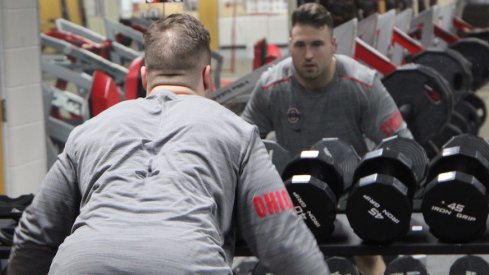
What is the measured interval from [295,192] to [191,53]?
81cm

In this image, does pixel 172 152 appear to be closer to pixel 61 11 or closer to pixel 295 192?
pixel 295 192

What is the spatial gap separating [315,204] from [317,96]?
1.63m

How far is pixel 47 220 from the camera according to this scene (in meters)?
2.10

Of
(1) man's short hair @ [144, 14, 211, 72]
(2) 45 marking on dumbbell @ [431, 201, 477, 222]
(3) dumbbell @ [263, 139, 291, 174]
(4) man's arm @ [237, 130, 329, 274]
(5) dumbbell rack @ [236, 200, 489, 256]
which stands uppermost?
Result: (1) man's short hair @ [144, 14, 211, 72]

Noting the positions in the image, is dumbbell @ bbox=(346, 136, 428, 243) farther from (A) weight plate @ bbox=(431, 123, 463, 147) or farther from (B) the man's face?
(A) weight plate @ bbox=(431, 123, 463, 147)

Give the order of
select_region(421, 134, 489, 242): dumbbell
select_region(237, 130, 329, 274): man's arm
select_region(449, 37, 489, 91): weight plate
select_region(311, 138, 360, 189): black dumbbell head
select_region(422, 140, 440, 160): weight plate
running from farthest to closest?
1. select_region(449, 37, 489, 91): weight plate
2. select_region(422, 140, 440, 160): weight plate
3. select_region(311, 138, 360, 189): black dumbbell head
4. select_region(421, 134, 489, 242): dumbbell
5. select_region(237, 130, 329, 274): man's arm

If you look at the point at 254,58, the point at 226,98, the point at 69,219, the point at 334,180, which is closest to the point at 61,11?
the point at 254,58

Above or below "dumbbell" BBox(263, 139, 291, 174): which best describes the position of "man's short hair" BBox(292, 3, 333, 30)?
above

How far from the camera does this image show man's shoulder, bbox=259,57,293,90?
442cm

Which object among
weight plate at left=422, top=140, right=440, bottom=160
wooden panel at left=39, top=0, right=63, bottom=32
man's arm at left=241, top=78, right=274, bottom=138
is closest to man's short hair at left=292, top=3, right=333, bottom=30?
man's arm at left=241, top=78, right=274, bottom=138

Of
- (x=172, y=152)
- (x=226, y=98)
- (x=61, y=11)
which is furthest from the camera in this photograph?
(x=61, y=11)

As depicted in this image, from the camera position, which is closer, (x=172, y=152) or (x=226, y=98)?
(x=172, y=152)

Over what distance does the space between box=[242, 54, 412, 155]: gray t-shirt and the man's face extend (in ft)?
0.26

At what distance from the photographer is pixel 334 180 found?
2904 millimetres
